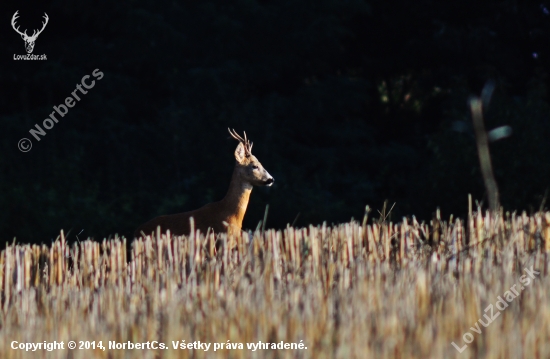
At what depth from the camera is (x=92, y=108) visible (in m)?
18.4

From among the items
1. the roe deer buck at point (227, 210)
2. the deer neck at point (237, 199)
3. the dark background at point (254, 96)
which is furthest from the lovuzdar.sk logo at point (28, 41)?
the deer neck at point (237, 199)

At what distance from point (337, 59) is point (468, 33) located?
281 centimetres

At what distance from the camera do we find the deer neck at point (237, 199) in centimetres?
953

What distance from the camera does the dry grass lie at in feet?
13.5

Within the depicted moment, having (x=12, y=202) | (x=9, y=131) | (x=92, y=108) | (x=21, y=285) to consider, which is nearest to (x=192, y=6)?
(x=92, y=108)

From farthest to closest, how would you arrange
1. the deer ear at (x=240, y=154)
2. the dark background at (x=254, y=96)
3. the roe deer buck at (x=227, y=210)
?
the dark background at (x=254, y=96) → the deer ear at (x=240, y=154) → the roe deer buck at (x=227, y=210)

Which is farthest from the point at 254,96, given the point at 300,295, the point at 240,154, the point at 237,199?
the point at 300,295

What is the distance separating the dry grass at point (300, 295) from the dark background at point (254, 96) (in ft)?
26.8

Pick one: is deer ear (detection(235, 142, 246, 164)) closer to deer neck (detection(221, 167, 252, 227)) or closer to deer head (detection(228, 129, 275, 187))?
deer head (detection(228, 129, 275, 187))

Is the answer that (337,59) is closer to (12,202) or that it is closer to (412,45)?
(412,45)

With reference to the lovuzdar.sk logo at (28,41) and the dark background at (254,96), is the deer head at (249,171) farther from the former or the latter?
the lovuzdar.sk logo at (28,41)

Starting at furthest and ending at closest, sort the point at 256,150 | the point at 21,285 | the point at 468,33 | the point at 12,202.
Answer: the point at 468,33, the point at 256,150, the point at 12,202, the point at 21,285

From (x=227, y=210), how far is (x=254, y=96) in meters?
8.99

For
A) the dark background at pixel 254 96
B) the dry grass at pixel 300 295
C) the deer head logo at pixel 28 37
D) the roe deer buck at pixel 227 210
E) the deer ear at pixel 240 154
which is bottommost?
the dry grass at pixel 300 295
